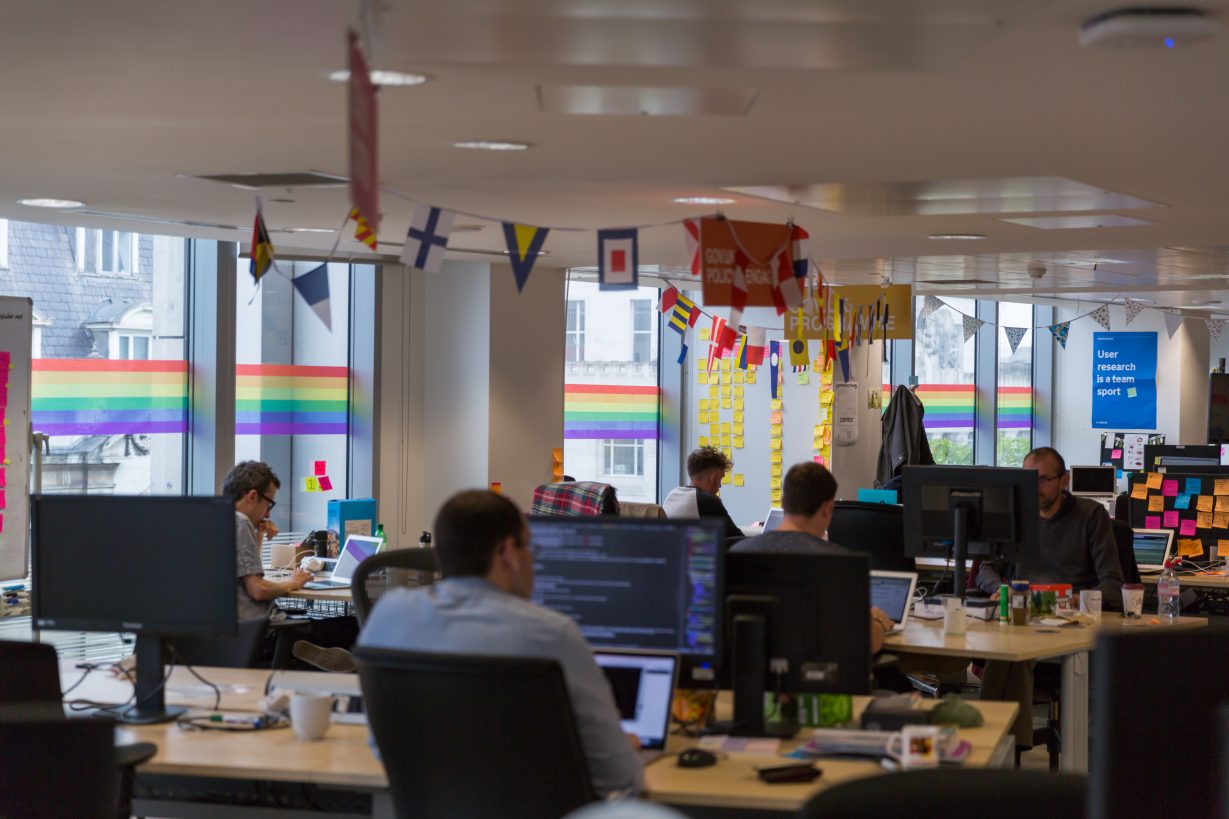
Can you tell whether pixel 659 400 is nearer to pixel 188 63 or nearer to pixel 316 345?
pixel 316 345

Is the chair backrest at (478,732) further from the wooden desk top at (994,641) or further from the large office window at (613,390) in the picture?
the large office window at (613,390)

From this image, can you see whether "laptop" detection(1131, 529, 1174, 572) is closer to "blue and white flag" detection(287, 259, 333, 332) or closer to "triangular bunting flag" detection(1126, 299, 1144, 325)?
"blue and white flag" detection(287, 259, 333, 332)

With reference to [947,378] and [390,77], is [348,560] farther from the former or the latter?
[947,378]

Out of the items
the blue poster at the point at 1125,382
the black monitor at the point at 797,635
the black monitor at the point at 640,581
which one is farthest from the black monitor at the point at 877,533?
the blue poster at the point at 1125,382

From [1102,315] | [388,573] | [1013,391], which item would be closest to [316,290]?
[388,573]

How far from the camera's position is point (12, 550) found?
7477 mm

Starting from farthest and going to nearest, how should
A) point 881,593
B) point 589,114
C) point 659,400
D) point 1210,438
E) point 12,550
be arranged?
point 1210,438 → point 659,400 → point 12,550 → point 881,593 → point 589,114

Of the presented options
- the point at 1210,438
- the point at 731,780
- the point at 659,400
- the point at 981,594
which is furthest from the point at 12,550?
the point at 1210,438

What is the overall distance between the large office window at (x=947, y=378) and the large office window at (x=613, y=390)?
4.58 metres

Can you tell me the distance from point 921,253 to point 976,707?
584cm

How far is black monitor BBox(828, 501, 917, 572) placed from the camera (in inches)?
270

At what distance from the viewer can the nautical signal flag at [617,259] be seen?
20.0ft

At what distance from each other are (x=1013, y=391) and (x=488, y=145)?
1371 cm

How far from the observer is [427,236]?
218 inches
